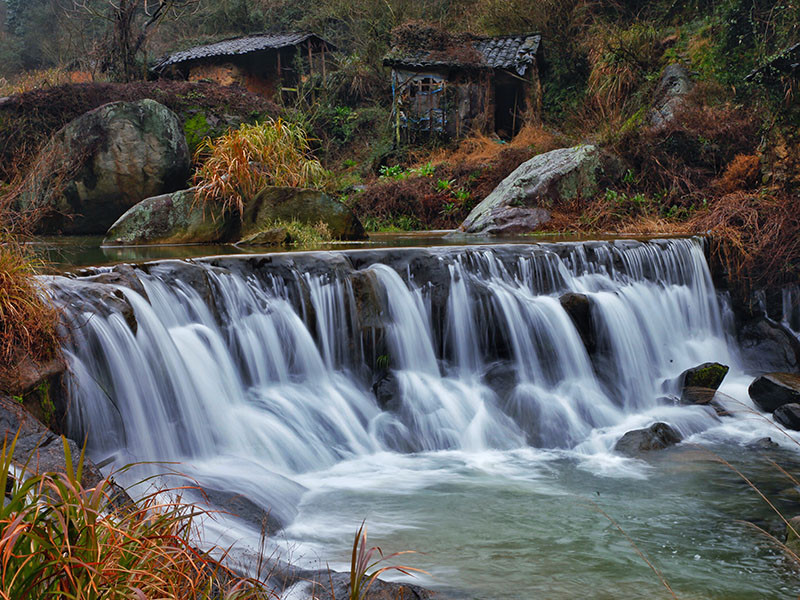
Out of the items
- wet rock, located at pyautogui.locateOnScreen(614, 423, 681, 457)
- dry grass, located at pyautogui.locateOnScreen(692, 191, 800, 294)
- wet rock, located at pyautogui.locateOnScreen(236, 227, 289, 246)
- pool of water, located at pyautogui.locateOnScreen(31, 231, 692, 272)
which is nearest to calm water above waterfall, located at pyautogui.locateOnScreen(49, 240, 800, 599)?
wet rock, located at pyautogui.locateOnScreen(614, 423, 681, 457)

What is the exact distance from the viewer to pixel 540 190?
13.4m

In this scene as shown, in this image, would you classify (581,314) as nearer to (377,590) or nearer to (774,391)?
(774,391)

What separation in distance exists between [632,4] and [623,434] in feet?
61.0

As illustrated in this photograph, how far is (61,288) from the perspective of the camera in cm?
556

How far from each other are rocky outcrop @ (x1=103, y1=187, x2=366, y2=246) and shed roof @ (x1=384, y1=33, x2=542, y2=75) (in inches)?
466

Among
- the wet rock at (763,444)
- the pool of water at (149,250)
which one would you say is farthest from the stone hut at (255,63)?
the wet rock at (763,444)

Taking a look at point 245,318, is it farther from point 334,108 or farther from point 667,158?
point 334,108

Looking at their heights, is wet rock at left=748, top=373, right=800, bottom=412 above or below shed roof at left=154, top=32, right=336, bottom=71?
below

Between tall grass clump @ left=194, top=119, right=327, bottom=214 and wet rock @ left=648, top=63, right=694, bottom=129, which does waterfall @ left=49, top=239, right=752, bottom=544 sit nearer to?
tall grass clump @ left=194, top=119, right=327, bottom=214

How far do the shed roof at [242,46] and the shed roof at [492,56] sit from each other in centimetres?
669

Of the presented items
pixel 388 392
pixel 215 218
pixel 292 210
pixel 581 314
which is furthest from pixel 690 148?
pixel 388 392

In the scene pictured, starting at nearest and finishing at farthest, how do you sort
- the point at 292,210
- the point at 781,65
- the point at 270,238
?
1. the point at 270,238
2. the point at 781,65
3. the point at 292,210

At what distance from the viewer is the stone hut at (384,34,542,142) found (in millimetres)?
21484

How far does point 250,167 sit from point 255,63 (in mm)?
17581
